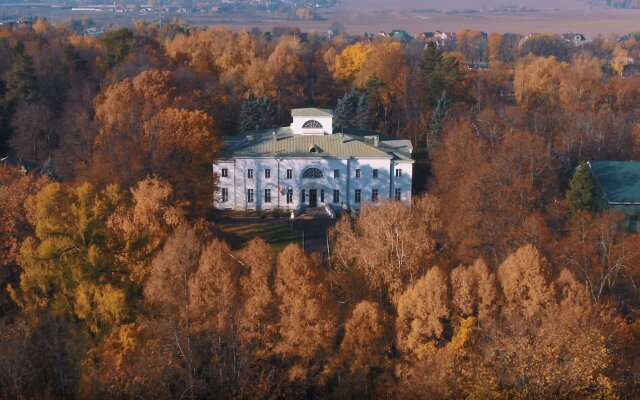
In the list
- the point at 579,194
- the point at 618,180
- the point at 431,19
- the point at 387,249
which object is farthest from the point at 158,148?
the point at 431,19

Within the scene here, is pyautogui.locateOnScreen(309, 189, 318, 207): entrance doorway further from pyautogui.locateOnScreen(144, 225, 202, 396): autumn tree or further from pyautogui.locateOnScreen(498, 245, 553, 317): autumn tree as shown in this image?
pyautogui.locateOnScreen(498, 245, 553, 317): autumn tree

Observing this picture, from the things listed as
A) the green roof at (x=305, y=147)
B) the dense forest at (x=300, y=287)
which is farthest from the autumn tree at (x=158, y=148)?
the green roof at (x=305, y=147)

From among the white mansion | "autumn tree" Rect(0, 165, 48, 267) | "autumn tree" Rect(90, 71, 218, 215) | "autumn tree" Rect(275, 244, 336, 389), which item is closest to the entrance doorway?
the white mansion

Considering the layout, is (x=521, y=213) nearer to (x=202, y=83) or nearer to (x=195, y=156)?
(x=195, y=156)

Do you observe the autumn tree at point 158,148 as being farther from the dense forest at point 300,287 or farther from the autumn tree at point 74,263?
the autumn tree at point 74,263

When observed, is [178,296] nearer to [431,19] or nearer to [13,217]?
[13,217]

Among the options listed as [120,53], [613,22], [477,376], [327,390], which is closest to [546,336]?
[477,376]
